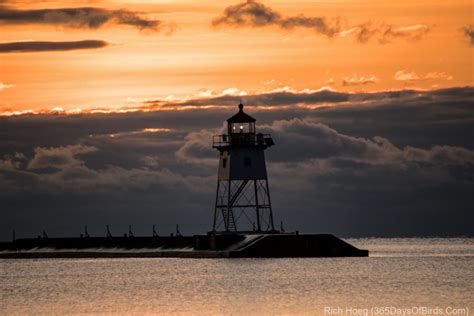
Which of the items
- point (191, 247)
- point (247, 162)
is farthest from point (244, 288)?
point (191, 247)

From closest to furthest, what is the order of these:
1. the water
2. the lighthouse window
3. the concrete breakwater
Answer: the water, the concrete breakwater, the lighthouse window

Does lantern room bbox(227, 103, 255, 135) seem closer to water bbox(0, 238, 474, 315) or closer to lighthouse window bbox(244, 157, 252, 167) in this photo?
lighthouse window bbox(244, 157, 252, 167)

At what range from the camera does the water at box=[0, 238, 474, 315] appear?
6228 cm

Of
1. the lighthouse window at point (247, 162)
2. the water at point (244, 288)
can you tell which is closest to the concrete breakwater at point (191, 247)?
the water at point (244, 288)

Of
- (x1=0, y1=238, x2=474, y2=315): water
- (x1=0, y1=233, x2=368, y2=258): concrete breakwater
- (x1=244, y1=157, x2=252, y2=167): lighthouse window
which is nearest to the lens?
(x1=0, y1=238, x2=474, y2=315): water

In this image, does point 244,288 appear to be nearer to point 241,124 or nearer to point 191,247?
point 241,124

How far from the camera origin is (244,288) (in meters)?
74.8

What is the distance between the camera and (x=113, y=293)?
73.8m

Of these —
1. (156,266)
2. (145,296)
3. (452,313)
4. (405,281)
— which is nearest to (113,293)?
(145,296)

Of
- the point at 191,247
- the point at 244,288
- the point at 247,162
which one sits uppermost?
the point at 247,162

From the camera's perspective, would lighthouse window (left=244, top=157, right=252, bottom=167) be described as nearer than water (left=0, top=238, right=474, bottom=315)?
No

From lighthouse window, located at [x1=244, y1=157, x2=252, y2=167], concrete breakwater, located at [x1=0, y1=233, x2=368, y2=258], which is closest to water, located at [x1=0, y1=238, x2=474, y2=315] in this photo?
concrete breakwater, located at [x1=0, y1=233, x2=368, y2=258]

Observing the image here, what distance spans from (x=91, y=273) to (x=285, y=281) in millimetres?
22850

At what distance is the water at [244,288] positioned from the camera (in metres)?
62.3
